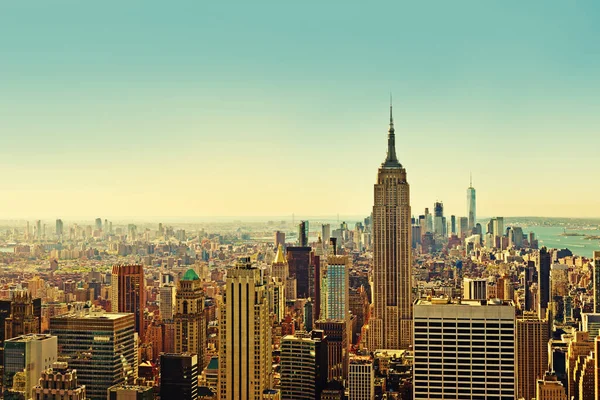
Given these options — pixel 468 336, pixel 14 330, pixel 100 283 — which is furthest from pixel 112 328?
pixel 468 336

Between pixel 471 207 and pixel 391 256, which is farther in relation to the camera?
pixel 391 256

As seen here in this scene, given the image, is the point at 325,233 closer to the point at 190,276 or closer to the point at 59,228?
the point at 190,276

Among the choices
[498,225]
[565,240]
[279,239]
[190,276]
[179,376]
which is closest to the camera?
[565,240]

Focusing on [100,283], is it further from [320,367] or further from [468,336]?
[468,336]

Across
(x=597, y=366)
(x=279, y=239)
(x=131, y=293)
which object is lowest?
(x=597, y=366)

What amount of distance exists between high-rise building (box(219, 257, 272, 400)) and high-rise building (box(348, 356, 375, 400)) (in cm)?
177

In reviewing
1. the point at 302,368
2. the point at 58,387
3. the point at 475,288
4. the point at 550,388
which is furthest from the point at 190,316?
the point at 550,388

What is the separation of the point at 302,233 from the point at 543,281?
17.8ft

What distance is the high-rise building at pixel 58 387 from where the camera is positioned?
1009 cm

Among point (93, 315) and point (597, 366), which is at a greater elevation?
point (93, 315)

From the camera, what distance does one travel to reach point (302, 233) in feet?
42.7

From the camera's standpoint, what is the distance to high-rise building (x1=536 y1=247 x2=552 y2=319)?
1368 centimetres

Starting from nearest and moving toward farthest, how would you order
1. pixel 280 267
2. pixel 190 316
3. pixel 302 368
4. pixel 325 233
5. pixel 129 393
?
pixel 129 393
pixel 302 368
pixel 190 316
pixel 325 233
pixel 280 267

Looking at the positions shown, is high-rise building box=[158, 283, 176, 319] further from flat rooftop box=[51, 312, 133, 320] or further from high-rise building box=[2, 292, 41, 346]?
high-rise building box=[2, 292, 41, 346]
